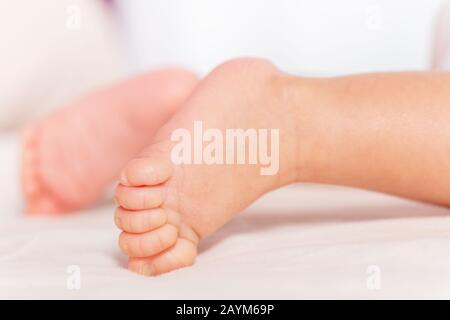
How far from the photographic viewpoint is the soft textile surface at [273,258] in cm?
59

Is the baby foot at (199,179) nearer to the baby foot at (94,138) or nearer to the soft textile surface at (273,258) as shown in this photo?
the soft textile surface at (273,258)

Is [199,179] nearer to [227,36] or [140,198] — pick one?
[140,198]

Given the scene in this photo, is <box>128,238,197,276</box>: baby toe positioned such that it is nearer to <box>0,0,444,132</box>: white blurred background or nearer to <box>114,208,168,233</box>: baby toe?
<box>114,208,168,233</box>: baby toe

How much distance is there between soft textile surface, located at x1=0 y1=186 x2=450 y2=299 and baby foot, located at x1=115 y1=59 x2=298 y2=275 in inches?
1.2

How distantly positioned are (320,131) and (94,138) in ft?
1.34

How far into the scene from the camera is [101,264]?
734mm

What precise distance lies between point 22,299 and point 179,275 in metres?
0.14

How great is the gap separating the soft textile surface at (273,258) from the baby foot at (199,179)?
1.2 inches

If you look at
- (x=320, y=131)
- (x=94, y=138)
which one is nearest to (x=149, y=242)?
(x=320, y=131)

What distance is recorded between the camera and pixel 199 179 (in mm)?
727

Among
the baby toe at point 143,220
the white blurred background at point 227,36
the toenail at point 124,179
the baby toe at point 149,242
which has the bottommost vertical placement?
the baby toe at point 149,242

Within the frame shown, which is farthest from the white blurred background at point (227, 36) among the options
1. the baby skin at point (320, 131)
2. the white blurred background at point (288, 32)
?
the baby skin at point (320, 131)

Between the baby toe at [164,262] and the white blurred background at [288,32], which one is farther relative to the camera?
the white blurred background at [288,32]

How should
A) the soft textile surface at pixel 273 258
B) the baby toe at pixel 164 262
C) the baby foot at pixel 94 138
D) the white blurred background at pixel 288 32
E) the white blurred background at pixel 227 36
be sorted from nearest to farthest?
the soft textile surface at pixel 273 258, the baby toe at pixel 164 262, the baby foot at pixel 94 138, the white blurred background at pixel 227 36, the white blurred background at pixel 288 32
